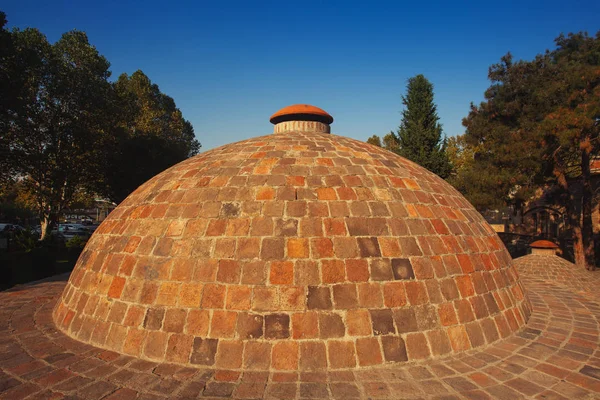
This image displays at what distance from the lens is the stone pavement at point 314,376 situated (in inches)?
139

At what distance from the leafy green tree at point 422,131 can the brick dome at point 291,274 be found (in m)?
17.7

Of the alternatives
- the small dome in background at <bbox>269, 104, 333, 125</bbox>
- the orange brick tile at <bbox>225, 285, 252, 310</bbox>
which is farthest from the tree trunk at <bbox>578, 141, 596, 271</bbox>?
the orange brick tile at <bbox>225, 285, 252, 310</bbox>

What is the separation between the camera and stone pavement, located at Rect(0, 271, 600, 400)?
3.54 metres

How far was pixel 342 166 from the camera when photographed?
594 cm

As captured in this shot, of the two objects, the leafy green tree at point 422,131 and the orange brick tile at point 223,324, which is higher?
the leafy green tree at point 422,131

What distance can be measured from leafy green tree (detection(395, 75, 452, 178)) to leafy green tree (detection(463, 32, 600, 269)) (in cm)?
229

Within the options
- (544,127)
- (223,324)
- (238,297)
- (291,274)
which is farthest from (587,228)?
(223,324)

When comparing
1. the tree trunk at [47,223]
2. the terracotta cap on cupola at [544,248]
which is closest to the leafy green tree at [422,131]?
the terracotta cap on cupola at [544,248]

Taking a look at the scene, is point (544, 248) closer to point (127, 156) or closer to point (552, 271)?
point (552, 271)

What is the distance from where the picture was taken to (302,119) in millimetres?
8555

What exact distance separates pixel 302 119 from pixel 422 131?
674 inches

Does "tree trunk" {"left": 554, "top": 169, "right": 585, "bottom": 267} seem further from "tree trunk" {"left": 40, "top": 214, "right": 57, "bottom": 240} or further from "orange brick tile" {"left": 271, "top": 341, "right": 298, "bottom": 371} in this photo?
"tree trunk" {"left": 40, "top": 214, "right": 57, "bottom": 240}

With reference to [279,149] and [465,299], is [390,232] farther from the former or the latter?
[279,149]

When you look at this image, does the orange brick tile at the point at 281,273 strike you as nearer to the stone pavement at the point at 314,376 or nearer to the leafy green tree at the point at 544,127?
the stone pavement at the point at 314,376
